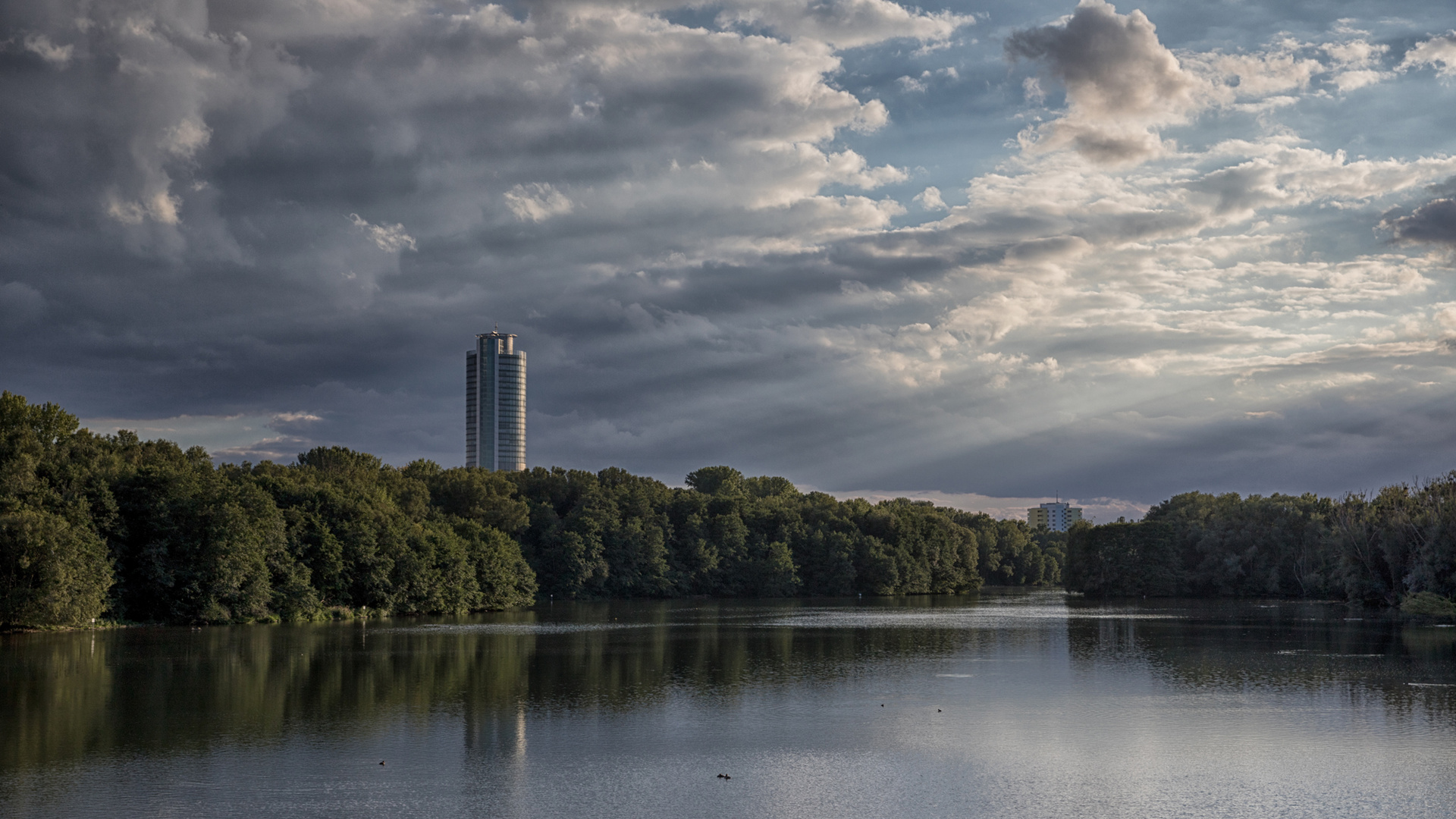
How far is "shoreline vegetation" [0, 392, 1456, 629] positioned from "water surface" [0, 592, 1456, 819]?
48.6ft

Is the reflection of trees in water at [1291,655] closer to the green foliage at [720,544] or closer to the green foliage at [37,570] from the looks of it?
the green foliage at [37,570]

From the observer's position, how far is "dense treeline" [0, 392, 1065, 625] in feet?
195

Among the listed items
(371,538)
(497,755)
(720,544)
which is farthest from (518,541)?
(497,755)

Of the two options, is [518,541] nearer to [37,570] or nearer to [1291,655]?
[37,570]

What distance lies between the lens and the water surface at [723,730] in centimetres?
1742

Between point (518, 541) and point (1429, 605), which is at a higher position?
point (518, 541)

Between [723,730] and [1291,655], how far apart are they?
30704mm

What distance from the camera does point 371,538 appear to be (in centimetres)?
7894

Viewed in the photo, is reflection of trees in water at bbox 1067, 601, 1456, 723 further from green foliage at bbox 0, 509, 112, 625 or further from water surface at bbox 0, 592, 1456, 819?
green foliage at bbox 0, 509, 112, 625

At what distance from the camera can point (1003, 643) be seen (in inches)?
2016

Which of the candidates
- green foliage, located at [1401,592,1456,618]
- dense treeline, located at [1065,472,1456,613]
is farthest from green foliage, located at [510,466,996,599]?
green foliage, located at [1401,592,1456,618]

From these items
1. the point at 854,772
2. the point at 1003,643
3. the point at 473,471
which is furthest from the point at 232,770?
the point at 473,471

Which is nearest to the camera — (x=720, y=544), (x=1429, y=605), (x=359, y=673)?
(x=359, y=673)

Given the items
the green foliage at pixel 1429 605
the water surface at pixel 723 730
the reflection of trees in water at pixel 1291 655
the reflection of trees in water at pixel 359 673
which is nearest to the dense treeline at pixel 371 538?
the reflection of trees in water at pixel 359 673
